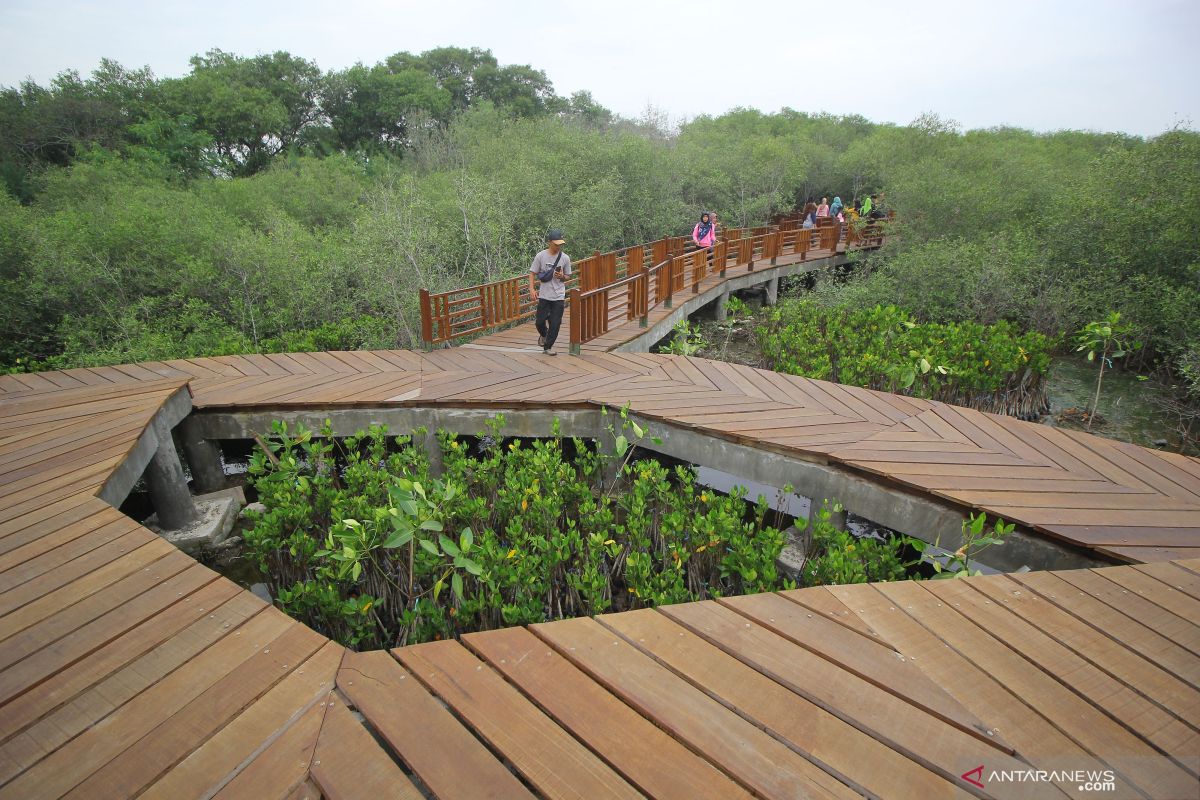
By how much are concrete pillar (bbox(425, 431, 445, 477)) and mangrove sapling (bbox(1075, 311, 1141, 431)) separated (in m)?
6.40

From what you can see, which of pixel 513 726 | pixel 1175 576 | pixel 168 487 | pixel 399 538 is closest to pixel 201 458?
pixel 168 487

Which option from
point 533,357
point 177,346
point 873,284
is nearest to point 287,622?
point 533,357

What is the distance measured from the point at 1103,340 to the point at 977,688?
622cm

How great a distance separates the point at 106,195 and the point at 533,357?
12.4 metres

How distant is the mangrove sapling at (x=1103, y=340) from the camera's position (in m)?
5.74

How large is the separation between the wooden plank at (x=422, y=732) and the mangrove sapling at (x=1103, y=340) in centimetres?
644

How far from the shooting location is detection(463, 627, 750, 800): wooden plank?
175cm

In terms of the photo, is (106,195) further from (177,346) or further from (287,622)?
(287,622)

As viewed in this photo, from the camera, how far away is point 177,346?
303 inches

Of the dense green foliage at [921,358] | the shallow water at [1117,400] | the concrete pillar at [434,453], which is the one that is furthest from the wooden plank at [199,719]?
the shallow water at [1117,400]

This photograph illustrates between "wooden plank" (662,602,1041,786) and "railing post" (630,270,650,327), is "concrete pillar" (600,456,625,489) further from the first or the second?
"railing post" (630,270,650,327)

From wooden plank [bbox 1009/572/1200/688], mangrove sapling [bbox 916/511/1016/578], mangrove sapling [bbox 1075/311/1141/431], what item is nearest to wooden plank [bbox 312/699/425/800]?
wooden plank [bbox 1009/572/1200/688]

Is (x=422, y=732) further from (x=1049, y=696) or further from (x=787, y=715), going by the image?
(x=1049, y=696)

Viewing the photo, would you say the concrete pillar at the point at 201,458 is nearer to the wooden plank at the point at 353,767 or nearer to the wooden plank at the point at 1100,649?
the wooden plank at the point at 353,767
